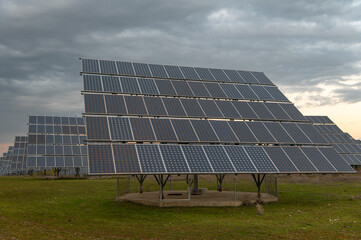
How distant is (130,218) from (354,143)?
5933cm

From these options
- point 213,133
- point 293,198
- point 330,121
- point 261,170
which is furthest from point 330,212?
point 330,121

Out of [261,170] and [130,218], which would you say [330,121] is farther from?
[130,218]

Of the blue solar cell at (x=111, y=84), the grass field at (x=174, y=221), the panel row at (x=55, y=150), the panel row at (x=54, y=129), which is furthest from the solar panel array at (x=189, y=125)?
the panel row at (x=54, y=129)

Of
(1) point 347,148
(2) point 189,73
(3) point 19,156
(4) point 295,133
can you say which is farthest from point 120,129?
(3) point 19,156

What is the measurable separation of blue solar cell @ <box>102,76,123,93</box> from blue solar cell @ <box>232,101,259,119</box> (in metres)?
11.1

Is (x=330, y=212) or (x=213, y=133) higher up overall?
(x=213, y=133)

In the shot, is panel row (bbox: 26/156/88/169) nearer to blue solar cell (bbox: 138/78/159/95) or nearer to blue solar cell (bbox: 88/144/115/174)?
blue solar cell (bbox: 138/78/159/95)

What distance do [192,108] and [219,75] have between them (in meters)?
8.38

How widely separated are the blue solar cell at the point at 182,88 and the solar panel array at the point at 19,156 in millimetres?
67132

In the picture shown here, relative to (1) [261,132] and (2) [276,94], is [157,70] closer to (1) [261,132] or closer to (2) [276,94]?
(1) [261,132]

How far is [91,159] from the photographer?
2123 centimetres

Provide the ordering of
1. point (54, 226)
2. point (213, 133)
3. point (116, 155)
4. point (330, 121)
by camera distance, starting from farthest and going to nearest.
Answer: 1. point (330, 121)
2. point (213, 133)
3. point (116, 155)
4. point (54, 226)

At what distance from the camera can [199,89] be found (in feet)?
106

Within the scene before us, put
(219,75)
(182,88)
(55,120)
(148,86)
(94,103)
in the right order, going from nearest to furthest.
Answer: (94,103)
(148,86)
(182,88)
(219,75)
(55,120)
